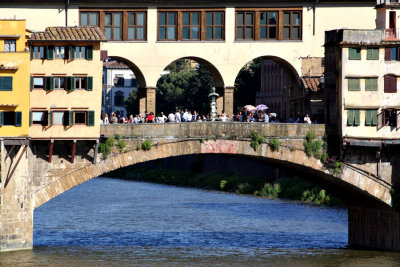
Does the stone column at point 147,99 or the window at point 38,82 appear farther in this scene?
the stone column at point 147,99

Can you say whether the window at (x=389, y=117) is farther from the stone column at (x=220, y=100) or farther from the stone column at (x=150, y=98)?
the stone column at (x=150, y=98)

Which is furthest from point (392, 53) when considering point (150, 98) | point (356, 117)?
point (150, 98)

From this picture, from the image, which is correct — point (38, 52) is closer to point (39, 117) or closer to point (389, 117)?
point (39, 117)

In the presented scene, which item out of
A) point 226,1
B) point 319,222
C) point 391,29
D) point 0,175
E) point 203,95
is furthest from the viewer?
point 203,95

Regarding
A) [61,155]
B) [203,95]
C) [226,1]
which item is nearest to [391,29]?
[226,1]

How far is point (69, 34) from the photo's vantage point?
179 ft

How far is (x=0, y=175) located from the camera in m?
53.9

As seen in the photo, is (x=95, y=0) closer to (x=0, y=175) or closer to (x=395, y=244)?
(x=0, y=175)

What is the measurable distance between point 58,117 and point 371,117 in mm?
16613

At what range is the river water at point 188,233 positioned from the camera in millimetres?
57125

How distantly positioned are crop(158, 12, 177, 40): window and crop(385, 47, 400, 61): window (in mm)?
12369

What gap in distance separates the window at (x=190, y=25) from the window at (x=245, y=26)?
2384mm

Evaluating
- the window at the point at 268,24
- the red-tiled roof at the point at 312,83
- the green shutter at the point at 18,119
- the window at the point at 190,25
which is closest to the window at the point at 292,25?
the window at the point at 268,24

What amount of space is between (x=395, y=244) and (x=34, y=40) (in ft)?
74.3
